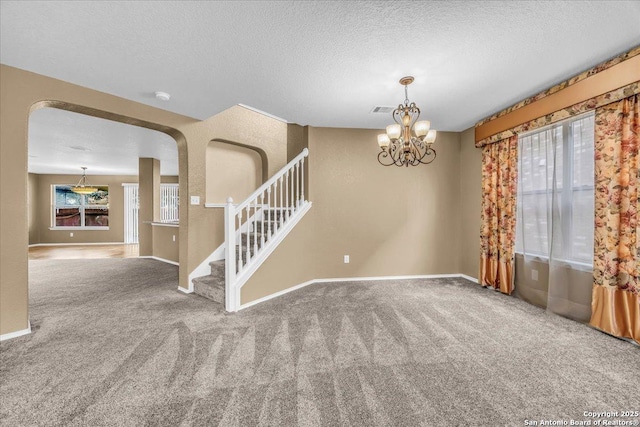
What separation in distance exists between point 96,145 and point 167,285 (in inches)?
143

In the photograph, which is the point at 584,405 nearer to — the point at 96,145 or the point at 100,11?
the point at 100,11

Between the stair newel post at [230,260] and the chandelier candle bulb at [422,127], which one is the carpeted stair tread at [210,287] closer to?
the stair newel post at [230,260]

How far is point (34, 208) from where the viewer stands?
8.37 meters

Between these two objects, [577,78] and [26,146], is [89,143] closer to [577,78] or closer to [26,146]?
[26,146]

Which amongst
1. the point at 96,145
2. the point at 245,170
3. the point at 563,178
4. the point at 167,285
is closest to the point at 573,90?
the point at 563,178

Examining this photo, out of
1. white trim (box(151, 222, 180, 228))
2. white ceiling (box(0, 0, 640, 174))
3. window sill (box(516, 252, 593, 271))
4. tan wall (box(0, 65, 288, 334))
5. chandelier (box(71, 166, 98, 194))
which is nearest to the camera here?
white ceiling (box(0, 0, 640, 174))

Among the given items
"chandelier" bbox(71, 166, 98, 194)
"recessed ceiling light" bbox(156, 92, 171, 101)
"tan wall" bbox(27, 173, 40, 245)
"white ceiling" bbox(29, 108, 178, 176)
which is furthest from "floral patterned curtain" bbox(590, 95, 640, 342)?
"tan wall" bbox(27, 173, 40, 245)

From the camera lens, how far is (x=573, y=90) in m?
2.46

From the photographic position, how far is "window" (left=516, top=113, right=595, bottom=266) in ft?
8.38

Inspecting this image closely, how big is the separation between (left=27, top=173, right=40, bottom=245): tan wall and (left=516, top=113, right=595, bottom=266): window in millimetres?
13003

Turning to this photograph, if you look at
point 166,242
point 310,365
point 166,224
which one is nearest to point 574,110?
point 310,365

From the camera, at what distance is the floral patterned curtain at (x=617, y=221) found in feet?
7.08

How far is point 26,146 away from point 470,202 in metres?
5.49

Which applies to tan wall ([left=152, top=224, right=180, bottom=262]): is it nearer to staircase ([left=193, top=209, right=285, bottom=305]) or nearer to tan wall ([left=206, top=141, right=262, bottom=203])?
tan wall ([left=206, top=141, right=262, bottom=203])
